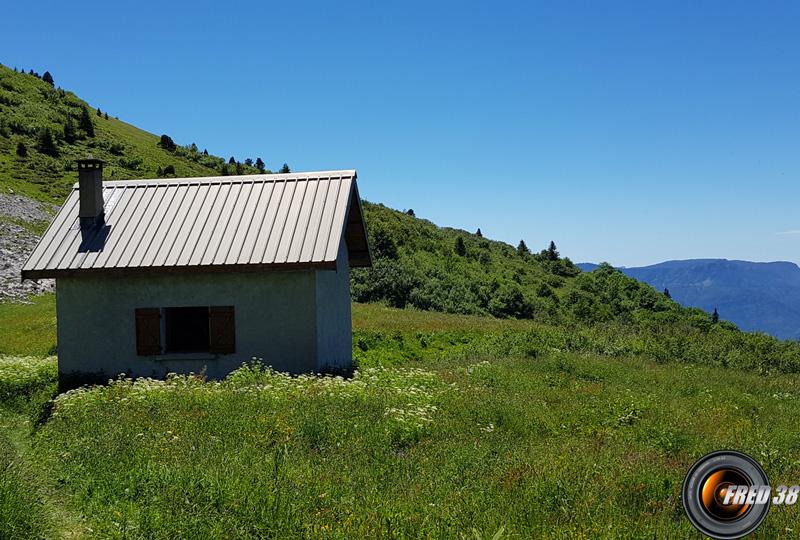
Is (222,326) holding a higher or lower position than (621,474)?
higher

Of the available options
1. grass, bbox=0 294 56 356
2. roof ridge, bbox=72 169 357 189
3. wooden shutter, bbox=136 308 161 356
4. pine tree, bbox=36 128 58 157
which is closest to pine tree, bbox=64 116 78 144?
pine tree, bbox=36 128 58 157

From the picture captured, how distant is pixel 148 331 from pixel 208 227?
3.28m

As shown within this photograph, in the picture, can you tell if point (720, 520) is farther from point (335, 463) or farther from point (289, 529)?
point (335, 463)

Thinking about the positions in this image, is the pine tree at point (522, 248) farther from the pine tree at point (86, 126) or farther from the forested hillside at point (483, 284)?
the pine tree at point (86, 126)

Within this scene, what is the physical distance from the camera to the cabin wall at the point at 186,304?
57.9ft

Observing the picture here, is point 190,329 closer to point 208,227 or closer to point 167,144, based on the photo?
point 208,227

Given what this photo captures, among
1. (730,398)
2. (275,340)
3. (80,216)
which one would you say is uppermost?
(80,216)

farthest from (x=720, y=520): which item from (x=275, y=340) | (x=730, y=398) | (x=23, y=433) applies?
(x=275, y=340)

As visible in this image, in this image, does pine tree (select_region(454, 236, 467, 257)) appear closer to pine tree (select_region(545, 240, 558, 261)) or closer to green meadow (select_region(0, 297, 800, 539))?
pine tree (select_region(545, 240, 558, 261))

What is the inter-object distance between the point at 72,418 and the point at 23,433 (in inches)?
51.5

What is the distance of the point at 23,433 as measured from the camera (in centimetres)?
1218

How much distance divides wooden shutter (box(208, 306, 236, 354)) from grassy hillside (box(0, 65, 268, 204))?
143ft

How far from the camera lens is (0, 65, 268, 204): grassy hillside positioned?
6078cm

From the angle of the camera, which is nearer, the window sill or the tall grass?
the tall grass
